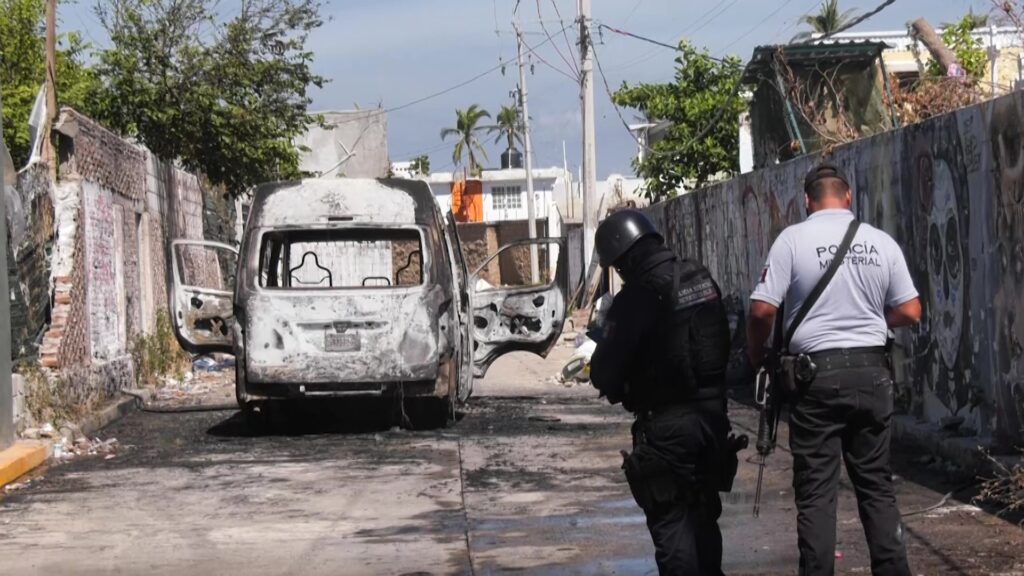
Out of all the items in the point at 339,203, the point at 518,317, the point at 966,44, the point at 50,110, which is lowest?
the point at 518,317

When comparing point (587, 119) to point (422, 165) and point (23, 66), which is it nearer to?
point (23, 66)

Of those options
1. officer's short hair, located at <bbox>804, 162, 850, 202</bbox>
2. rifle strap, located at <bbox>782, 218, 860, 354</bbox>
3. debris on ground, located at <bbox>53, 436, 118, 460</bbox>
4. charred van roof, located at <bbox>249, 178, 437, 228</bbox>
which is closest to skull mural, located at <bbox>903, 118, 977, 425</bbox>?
officer's short hair, located at <bbox>804, 162, 850, 202</bbox>

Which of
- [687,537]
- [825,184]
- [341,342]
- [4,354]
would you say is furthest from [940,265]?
[4,354]

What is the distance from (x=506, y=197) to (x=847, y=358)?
71.1 meters

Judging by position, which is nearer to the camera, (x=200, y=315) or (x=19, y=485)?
(x=19, y=485)

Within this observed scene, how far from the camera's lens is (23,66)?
79.6 feet

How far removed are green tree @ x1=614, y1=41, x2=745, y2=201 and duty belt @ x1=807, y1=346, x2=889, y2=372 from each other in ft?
78.3

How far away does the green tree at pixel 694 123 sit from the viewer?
2950cm

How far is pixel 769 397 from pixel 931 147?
4601 mm

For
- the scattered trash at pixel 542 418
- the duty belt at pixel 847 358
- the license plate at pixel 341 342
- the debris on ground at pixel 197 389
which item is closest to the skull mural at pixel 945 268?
the duty belt at pixel 847 358

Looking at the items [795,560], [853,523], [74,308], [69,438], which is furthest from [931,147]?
[74,308]

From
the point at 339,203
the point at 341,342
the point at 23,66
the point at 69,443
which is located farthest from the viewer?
the point at 23,66

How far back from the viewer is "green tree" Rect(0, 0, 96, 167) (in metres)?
23.2

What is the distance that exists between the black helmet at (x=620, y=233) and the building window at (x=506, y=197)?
70822mm
